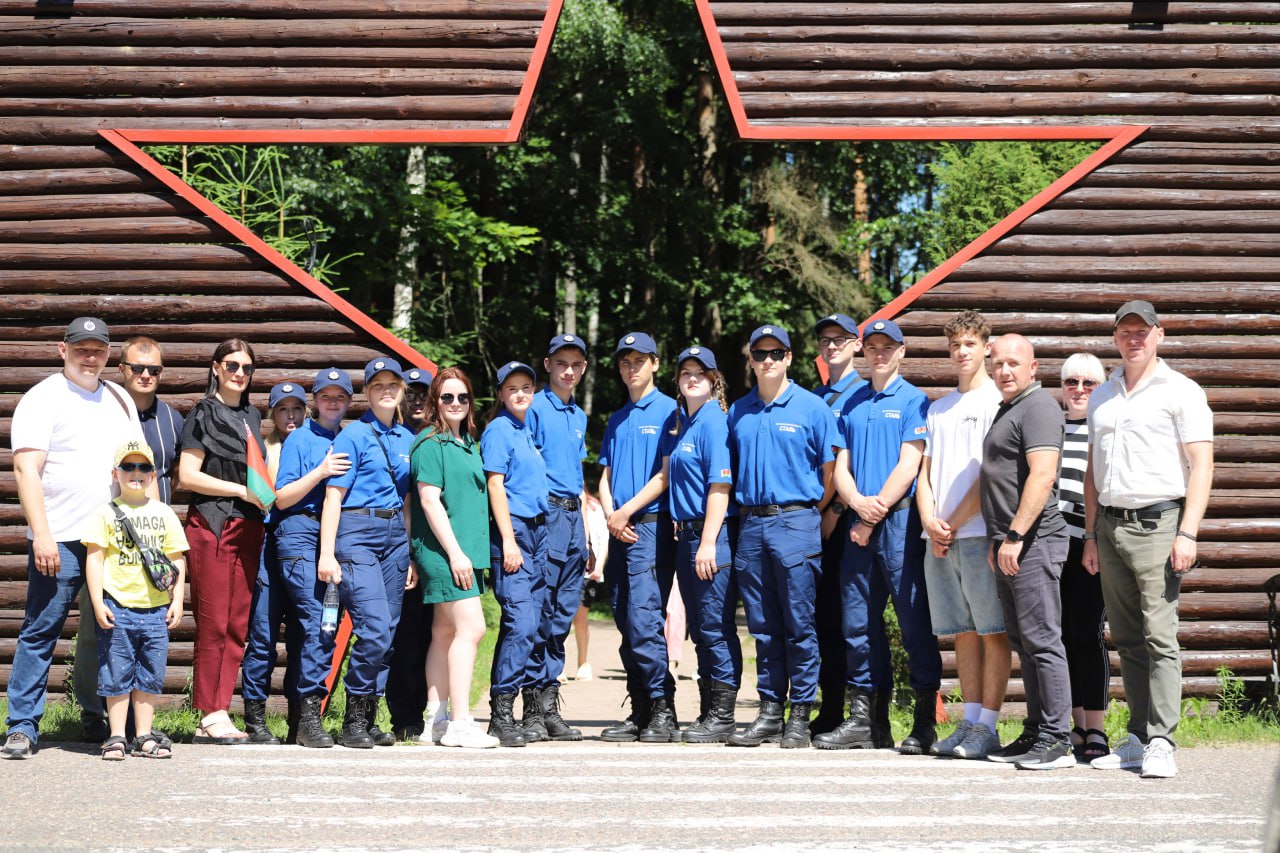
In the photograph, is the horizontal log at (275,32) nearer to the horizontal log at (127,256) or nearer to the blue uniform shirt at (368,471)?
the horizontal log at (127,256)

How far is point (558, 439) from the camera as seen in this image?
745 cm

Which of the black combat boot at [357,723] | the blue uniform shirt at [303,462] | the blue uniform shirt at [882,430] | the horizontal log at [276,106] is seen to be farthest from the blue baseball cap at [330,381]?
the blue uniform shirt at [882,430]

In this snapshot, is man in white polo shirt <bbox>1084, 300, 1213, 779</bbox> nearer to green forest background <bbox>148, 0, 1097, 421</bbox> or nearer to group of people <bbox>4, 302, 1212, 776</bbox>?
group of people <bbox>4, 302, 1212, 776</bbox>

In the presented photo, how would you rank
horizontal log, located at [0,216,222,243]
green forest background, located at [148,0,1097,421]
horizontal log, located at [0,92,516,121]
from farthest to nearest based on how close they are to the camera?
green forest background, located at [148,0,1097,421]
horizontal log, located at [0,92,516,121]
horizontal log, located at [0,216,222,243]

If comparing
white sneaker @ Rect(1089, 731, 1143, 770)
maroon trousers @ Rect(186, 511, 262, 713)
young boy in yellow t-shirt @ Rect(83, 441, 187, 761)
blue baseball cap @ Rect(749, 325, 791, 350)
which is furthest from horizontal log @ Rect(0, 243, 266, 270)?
white sneaker @ Rect(1089, 731, 1143, 770)

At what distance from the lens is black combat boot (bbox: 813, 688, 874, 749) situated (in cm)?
689

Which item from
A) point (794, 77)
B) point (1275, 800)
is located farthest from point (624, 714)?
point (1275, 800)

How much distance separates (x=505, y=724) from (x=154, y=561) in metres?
1.93

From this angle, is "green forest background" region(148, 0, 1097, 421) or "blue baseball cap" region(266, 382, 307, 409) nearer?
"blue baseball cap" region(266, 382, 307, 409)

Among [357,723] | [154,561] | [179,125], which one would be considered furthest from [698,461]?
[179,125]

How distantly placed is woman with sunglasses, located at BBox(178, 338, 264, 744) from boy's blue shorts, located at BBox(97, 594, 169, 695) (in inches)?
20.8

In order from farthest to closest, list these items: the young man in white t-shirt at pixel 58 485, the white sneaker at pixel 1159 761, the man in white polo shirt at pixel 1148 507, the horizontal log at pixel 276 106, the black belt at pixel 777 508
A: 1. the horizontal log at pixel 276 106
2. the black belt at pixel 777 508
3. the young man in white t-shirt at pixel 58 485
4. the man in white polo shirt at pixel 1148 507
5. the white sneaker at pixel 1159 761

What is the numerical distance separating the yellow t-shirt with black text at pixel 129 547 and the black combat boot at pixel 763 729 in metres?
2.93

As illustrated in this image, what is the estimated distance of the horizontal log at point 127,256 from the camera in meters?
8.65
